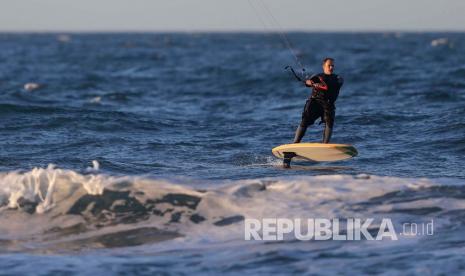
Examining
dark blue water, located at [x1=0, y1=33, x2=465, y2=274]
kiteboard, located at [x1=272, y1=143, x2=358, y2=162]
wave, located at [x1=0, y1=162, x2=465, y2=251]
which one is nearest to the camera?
dark blue water, located at [x1=0, y1=33, x2=465, y2=274]

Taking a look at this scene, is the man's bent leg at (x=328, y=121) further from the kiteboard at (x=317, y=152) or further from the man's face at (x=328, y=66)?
the man's face at (x=328, y=66)

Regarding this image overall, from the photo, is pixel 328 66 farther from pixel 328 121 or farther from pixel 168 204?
pixel 168 204

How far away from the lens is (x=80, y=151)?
679 inches

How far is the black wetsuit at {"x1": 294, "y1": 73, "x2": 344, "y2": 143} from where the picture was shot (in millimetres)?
14188

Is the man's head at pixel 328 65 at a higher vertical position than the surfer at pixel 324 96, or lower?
higher

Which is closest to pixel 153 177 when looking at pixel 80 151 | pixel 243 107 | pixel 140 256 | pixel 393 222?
pixel 140 256

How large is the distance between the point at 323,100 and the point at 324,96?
0.28 feet

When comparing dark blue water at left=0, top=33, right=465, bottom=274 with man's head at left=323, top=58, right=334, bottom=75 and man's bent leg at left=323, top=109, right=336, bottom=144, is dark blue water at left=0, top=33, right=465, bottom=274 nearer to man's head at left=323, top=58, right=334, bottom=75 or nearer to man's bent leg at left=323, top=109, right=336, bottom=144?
man's bent leg at left=323, top=109, right=336, bottom=144

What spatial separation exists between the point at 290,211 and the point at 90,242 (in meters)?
2.48

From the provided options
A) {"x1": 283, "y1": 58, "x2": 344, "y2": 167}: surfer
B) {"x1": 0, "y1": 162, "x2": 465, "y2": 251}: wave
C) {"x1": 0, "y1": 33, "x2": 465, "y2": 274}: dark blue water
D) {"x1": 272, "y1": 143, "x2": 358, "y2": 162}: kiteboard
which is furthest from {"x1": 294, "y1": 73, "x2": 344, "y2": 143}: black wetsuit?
{"x1": 0, "y1": 162, "x2": 465, "y2": 251}: wave

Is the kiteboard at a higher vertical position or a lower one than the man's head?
lower

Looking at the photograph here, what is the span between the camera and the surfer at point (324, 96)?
14.1 meters

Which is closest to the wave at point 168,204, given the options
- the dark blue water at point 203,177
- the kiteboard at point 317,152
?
the dark blue water at point 203,177

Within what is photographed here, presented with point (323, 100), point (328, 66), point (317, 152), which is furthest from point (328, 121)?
point (328, 66)
